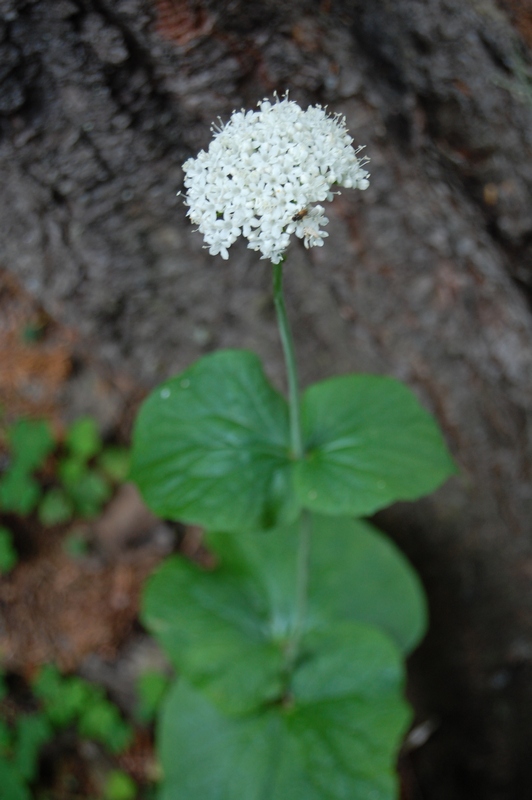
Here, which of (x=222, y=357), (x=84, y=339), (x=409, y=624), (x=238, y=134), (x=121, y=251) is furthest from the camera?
(x=84, y=339)

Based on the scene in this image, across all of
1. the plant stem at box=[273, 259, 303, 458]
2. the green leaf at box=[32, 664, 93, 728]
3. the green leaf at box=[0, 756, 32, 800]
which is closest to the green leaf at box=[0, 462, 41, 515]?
the green leaf at box=[32, 664, 93, 728]

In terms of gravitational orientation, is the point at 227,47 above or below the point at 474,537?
above

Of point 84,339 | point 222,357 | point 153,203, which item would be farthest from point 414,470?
point 84,339

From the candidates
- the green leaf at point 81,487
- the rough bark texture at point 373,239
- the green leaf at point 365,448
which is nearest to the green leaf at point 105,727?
the green leaf at point 81,487

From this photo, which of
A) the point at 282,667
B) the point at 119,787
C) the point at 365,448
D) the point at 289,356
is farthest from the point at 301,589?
the point at 119,787

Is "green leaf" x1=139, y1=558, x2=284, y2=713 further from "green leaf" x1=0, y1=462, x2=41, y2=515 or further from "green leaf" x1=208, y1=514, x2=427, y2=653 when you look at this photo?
"green leaf" x1=0, y1=462, x2=41, y2=515

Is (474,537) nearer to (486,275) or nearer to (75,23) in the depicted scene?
(486,275)
